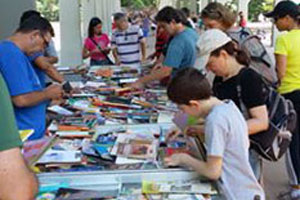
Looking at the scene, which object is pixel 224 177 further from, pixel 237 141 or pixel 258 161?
pixel 258 161

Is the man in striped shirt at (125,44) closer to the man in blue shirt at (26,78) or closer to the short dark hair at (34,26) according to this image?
the short dark hair at (34,26)

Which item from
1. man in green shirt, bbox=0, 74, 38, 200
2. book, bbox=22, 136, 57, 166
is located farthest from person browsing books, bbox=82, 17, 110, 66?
man in green shirt, bbox=0, 74, 38, 200

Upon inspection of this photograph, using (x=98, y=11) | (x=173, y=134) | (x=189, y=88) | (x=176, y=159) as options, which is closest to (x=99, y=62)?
(x=173, y=134)

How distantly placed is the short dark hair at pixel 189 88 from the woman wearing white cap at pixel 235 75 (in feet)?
1.15

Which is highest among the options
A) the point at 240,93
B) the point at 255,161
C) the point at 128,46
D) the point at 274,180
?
the point at 240,93

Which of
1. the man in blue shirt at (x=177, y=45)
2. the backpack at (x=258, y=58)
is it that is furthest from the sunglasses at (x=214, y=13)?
the backpack at (x=258, y=58)

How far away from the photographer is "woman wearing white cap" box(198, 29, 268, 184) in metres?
2.07

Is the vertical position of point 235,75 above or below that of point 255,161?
above

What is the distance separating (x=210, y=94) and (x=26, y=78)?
1022 millimetres

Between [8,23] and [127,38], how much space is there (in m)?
2.00

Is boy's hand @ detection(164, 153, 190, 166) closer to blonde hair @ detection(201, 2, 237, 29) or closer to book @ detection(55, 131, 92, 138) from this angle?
book @ detection(55, 131, 92, 138)

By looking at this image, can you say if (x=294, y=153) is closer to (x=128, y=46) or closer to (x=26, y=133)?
(x=26, y=133)

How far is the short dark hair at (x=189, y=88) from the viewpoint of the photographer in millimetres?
1753

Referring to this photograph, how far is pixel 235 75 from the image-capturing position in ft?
6.93
